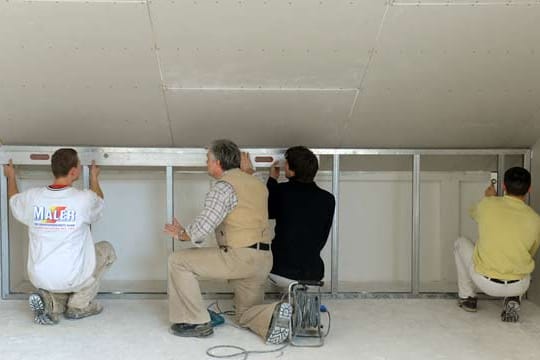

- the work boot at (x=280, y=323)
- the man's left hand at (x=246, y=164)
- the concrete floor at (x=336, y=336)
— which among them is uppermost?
the man's left hand at (x=246, y=164)

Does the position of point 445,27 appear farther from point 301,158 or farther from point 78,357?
point 78,357

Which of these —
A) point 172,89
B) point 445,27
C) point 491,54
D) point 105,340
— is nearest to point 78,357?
point 105,340

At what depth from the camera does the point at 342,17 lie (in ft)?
8.15

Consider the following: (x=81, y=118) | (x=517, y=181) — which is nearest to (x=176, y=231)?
(x=81, y=118)

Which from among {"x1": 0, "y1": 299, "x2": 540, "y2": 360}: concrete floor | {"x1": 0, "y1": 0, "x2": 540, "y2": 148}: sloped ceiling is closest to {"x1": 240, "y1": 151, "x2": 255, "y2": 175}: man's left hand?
{"x1": 0, "y1": 0, "x2": 540, "y2": 148}: sloped ceiling

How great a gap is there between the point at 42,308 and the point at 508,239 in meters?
2.42

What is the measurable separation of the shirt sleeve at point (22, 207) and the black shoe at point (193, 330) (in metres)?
0.95

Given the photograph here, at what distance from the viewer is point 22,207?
292cm

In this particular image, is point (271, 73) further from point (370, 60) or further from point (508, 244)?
point (508, 244)

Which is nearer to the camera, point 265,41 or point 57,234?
point 265,41

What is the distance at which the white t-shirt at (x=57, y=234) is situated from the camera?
2.83m

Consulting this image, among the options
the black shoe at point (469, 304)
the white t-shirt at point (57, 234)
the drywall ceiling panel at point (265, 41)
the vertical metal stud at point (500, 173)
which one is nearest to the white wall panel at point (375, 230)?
the vertical metal stud at point (500, 173)

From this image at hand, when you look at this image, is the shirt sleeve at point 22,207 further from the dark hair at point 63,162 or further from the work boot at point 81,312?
the work boot at point 81,312

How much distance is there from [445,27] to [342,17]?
0.48 m
